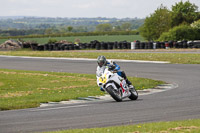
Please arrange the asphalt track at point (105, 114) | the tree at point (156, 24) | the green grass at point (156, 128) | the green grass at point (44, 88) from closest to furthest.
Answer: the green grass at point (156, 128) → the asphalt track at point (105, 114) → the green grass at point (44, 88) → the tree at point (156, 24)

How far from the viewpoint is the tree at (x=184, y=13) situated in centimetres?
7469

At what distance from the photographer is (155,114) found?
11.5 meters

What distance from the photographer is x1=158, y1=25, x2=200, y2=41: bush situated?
59094 mm

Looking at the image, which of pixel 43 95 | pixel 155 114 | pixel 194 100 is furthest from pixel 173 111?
pixel 43 95

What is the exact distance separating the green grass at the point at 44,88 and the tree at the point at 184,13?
5110cm

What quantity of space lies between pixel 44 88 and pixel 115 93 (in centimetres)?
606

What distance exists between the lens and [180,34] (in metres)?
59.6

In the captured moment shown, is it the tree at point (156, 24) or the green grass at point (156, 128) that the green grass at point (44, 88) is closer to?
the green grass at point (156, 128)

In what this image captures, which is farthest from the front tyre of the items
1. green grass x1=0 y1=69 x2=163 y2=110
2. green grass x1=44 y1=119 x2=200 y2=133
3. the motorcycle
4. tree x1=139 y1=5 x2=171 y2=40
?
tree x1=139 y1=5 x2=171 y2=40

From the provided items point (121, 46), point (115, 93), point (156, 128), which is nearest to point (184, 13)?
point (121, 46)

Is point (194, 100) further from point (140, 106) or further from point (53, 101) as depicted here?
point (53, 101)

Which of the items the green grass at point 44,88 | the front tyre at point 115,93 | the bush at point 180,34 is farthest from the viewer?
the bush at point 180,34

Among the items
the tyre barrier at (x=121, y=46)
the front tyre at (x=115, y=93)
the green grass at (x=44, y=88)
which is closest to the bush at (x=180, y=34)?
the tyre barrier at (x=121, y=46)

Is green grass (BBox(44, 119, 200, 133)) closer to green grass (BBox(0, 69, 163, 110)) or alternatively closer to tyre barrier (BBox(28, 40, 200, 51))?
green grass (BBox(0, 69, 163, 110))
